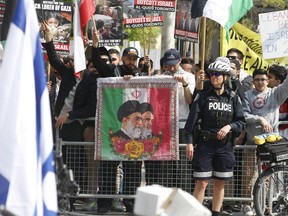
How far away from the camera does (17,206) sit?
4.99 m

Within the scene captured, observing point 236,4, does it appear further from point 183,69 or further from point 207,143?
point 207,143

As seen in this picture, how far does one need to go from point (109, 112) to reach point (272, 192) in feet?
7.14

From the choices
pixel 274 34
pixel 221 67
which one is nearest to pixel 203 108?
pixel 221 67

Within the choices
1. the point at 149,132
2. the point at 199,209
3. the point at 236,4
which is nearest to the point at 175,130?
the point at 149,132

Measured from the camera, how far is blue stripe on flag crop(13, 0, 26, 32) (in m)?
5.18

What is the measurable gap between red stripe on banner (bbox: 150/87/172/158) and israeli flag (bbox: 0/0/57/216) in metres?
5.55

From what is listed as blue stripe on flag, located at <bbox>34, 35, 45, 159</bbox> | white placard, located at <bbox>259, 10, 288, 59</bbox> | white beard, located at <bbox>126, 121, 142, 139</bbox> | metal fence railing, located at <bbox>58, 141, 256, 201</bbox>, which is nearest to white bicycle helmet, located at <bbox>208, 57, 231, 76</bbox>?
metal fence railing, located at <bbox>58, 141, 256, 201</bbox>

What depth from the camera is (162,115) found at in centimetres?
1073

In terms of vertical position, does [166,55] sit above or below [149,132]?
above

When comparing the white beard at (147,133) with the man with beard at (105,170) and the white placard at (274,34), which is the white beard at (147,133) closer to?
the man with beard at (105,170)

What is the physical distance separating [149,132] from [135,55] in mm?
1131

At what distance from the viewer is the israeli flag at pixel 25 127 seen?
497 cm

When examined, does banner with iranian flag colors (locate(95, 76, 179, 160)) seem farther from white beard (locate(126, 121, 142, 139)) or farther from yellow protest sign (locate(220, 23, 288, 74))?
yellow protest sign (locate(220, 23, 288, 74))

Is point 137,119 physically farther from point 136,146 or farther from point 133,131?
point 136,146
